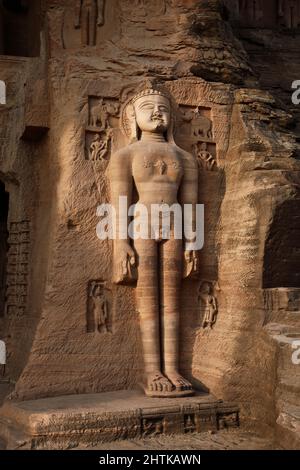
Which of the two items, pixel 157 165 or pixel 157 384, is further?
pixel 157 165

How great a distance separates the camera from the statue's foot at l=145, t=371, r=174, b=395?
7023 mm

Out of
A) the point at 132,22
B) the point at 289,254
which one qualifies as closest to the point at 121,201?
the point at 289,254

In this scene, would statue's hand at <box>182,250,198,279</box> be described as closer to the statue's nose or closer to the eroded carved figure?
the eroded carved figure

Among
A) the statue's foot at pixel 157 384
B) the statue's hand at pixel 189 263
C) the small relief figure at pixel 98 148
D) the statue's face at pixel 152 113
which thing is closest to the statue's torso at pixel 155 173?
the statue's face at pixel 152 113

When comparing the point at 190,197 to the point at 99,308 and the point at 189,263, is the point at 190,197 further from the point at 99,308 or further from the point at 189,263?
the point at 99,308

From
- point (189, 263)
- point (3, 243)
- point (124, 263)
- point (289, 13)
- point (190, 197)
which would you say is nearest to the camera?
point (124, 263)

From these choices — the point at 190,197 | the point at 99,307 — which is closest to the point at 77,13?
the point at 190,197

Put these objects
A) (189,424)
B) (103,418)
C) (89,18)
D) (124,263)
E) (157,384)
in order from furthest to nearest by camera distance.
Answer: (89,18)
(124,263)
(157,384)
(189,424)
(103,418)

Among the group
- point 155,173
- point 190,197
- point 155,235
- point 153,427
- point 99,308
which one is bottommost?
point 153,427

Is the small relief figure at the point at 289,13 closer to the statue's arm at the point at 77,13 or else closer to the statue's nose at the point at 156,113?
the statue's arm at the point at 77,13

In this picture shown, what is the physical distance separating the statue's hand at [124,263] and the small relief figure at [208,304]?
1049mm

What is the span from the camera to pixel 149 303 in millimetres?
7395

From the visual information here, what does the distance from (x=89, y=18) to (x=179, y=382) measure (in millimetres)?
5351

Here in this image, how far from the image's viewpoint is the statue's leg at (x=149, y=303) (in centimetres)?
734
